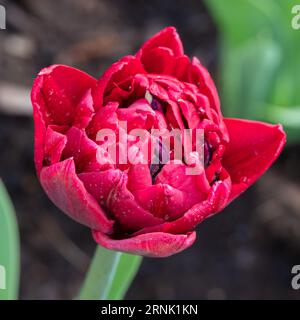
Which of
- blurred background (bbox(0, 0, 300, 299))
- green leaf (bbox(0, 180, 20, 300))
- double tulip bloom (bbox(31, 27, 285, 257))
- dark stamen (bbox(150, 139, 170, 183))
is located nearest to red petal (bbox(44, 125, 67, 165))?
double tulip bloom (bbox(31, 27, 285, 257))

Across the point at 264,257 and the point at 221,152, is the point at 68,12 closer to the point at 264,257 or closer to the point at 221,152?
the point at 264,257

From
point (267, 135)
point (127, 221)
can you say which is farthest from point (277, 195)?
point (127, 221)

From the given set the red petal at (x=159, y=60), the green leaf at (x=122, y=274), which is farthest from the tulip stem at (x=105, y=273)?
the red petal at (x=159, y=60)

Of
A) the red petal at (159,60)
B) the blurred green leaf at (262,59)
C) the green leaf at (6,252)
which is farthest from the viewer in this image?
the blurred green leaf at (262,59)

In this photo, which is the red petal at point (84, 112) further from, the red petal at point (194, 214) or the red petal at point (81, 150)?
the red petal at point (194, 214)

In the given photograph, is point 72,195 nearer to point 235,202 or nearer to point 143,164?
point 143,164
